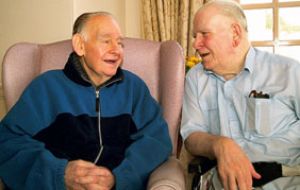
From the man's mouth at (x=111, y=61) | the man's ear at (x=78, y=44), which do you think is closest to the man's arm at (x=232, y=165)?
the man's mouth at (x=111, y=61)

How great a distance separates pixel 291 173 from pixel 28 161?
956 millimetres

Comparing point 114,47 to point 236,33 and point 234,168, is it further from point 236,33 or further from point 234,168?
point 234,168

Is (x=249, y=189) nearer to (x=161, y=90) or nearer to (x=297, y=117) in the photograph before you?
(x=297, y=117)

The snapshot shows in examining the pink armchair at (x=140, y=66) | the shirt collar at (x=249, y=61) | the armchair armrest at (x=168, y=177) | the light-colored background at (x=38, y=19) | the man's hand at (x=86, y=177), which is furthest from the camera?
the light-colored background at (x=38, y=19)

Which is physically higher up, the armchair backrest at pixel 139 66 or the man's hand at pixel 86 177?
the armchair backrest at pixel 139 66

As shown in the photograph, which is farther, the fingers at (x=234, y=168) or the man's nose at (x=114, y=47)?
the man's nose at (x=114, y=47)

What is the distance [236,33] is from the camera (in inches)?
58.2

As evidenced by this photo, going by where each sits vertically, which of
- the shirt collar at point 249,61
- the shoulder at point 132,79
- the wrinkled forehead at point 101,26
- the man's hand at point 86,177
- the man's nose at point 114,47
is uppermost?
the wrinkled forehead at point 101,26

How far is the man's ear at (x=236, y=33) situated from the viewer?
1469 mm

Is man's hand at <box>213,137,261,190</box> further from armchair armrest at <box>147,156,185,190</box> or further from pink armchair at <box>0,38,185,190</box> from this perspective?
pink armchair at <box>0,38,185,190</box>

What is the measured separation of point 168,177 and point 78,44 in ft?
2.32

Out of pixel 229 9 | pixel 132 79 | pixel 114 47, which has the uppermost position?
pixel 229 9

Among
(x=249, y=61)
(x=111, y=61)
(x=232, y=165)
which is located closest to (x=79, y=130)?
(x=111, y=61)

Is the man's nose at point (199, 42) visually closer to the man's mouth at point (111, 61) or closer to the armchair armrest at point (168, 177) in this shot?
the man's mouth at point (111, 61)
